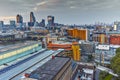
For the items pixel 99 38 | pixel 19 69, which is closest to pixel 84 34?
pixel 99 38

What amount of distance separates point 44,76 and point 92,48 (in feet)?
89.3

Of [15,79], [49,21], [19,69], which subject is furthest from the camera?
[49,21]

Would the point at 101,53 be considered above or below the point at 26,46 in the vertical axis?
below

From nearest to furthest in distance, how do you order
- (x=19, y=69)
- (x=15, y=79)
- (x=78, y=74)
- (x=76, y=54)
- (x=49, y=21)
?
(x=15, y=79), (x=19, y=69), (x=78, y=74), (x=76, y=54), (x=49, y=21)

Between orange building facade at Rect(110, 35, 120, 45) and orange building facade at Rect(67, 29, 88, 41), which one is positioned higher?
orange building facade at Rect(67, 29, 88, 41)

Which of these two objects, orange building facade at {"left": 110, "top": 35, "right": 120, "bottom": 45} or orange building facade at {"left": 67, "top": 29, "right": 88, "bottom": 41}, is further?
orange building facade at {"left": 67, "top": 29, "right": 88, "bottom": 41}

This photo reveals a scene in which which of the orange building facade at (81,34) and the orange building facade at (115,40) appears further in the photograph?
the orange building facade at (81,34)

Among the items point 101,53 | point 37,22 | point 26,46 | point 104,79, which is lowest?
point 104,79

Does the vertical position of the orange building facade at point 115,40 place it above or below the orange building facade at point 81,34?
below

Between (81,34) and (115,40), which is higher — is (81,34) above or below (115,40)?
above

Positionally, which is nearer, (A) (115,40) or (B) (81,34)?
(A) (115,40)

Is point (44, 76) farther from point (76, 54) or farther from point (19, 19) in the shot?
point (19, 19)

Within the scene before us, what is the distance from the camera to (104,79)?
19812 millimetres

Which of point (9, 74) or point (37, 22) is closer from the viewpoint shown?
point (9, 74)
